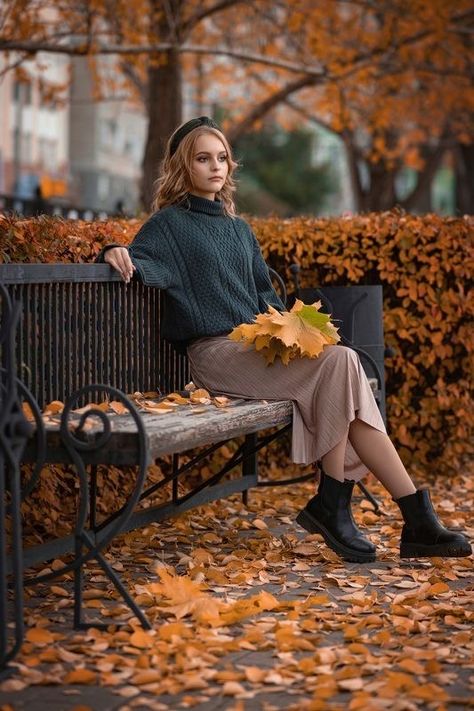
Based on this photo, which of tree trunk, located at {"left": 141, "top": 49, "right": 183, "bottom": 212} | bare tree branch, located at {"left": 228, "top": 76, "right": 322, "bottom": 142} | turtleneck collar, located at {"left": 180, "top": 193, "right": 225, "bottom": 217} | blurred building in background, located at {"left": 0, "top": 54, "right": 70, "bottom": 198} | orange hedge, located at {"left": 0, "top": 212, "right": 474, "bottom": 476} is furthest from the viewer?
blurred building in background, located at {"left": 0, "top": 54, "right": 70, "bottom": 198}

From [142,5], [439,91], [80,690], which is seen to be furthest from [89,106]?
[80,690]

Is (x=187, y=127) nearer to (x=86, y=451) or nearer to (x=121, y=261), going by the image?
(x=121, y=261)

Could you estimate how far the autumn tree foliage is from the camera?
1603 cm

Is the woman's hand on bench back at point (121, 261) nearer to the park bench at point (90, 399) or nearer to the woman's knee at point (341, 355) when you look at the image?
the park bench at point (90, 399)

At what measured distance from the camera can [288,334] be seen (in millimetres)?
5832

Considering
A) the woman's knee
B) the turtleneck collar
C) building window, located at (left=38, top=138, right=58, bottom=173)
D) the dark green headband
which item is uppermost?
building window, located at (left=38, top=138, right=58, bottom=173)

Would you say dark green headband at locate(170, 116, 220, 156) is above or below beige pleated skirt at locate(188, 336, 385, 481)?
above

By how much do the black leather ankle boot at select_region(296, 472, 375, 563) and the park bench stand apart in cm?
36

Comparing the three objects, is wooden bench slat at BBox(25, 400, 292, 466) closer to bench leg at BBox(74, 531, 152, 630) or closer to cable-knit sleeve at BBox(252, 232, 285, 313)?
bench leg at BBox(74, 531, 152, 630)

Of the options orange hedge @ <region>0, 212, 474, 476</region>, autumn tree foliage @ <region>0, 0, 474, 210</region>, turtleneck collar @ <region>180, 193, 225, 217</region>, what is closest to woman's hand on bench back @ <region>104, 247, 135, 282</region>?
turtleneck collar @ <region>180, 193, 225, 217</region>

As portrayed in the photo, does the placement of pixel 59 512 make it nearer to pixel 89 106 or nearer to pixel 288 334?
pixel 288 334

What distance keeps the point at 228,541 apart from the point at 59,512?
2.64 feet

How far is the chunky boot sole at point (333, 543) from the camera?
594 centimetres

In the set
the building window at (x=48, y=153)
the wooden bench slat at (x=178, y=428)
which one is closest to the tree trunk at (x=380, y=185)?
the wooden bench slat at (x=178, y=428)
